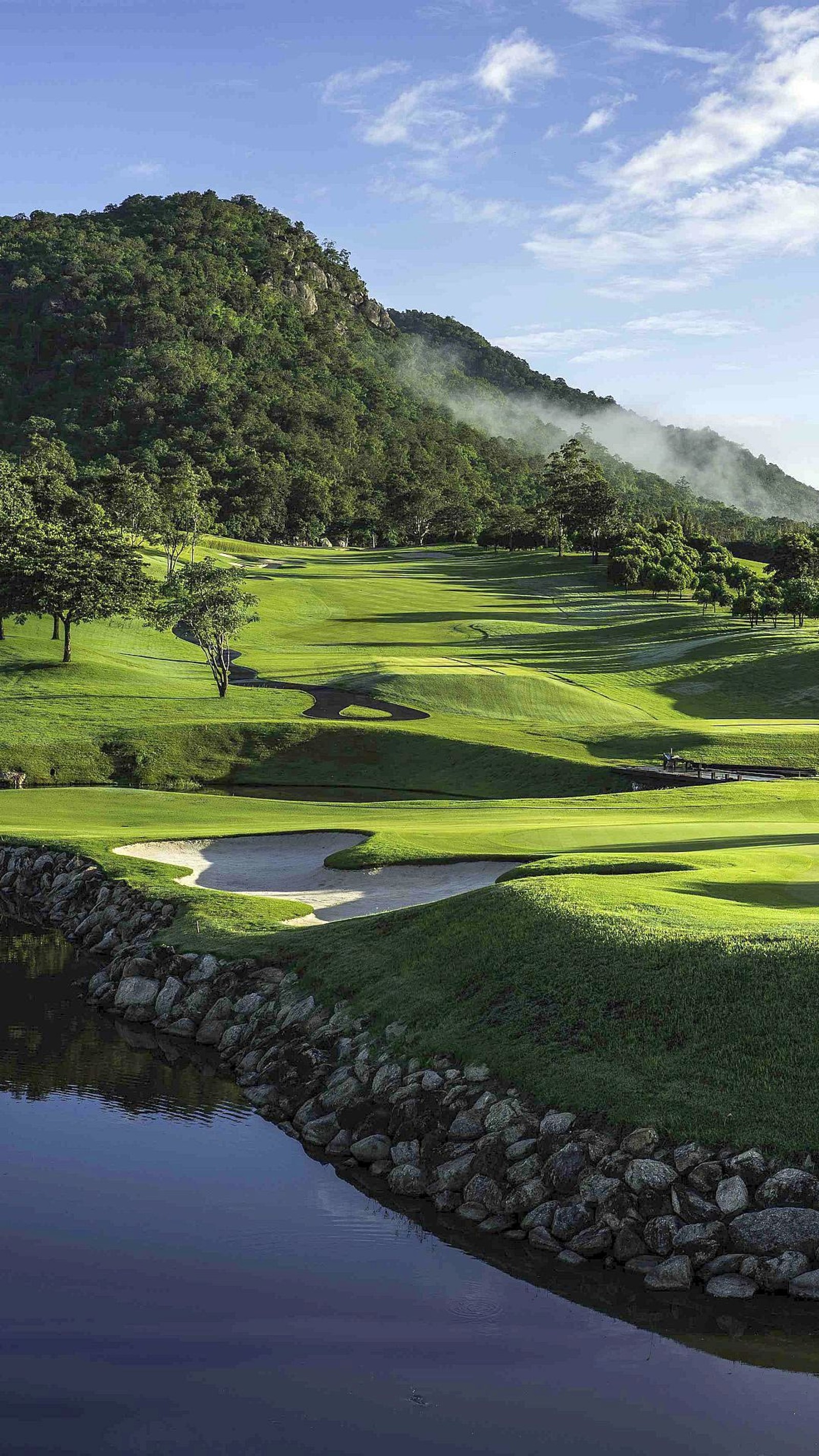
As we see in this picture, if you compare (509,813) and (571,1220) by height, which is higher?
(509,813)

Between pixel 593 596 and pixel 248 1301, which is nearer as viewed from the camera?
pixel 248 1301

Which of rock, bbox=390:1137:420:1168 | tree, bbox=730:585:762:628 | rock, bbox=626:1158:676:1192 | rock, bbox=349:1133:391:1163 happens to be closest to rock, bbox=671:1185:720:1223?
rock, bbox=626:1158:676:1192

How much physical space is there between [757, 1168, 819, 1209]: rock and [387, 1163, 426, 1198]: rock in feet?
13.6

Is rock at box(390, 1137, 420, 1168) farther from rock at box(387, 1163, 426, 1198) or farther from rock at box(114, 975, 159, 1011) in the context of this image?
rock at box(114, 975, 159, 1011)

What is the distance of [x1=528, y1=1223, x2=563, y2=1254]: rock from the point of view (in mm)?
13273

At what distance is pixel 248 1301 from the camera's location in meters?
12.5

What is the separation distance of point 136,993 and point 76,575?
4528cm

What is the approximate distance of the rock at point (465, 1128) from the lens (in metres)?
14.7

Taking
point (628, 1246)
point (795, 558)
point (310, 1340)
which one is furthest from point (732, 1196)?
point (795, 558)

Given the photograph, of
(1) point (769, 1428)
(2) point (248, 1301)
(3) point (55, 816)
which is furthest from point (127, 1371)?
(3) point (55, 816)

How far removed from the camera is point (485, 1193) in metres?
14.2

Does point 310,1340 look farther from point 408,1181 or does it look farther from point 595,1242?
point 408,1181

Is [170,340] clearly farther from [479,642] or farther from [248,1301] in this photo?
[248,1301]

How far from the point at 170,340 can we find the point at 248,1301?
201 metres
